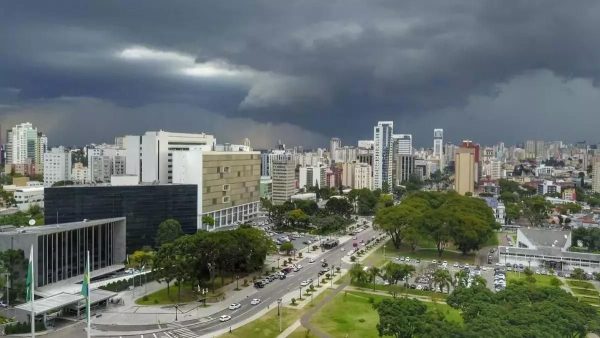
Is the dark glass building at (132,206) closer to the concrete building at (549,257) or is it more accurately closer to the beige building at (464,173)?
the concrete building at (549,257)

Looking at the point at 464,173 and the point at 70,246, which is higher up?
the point at 464,173

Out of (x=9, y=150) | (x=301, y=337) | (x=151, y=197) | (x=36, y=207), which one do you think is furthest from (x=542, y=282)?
(x=9, y=150)

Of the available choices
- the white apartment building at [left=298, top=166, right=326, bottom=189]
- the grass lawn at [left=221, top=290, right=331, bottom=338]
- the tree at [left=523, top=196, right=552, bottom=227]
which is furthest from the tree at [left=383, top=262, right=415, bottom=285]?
the white apartment building at [left=298, top=166, right=326, bottom=189]

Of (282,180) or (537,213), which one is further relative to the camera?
(282,180)

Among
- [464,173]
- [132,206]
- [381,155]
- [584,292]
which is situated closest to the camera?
[584,292]

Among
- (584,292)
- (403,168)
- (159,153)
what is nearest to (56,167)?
(159,153)

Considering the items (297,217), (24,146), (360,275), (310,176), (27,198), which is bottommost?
(360,275)

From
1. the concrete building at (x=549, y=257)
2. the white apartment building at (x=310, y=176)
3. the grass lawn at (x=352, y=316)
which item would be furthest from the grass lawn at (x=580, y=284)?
the white apartment building at (x=310, y=176)

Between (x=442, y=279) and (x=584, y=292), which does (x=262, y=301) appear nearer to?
(x=442, y=279)
